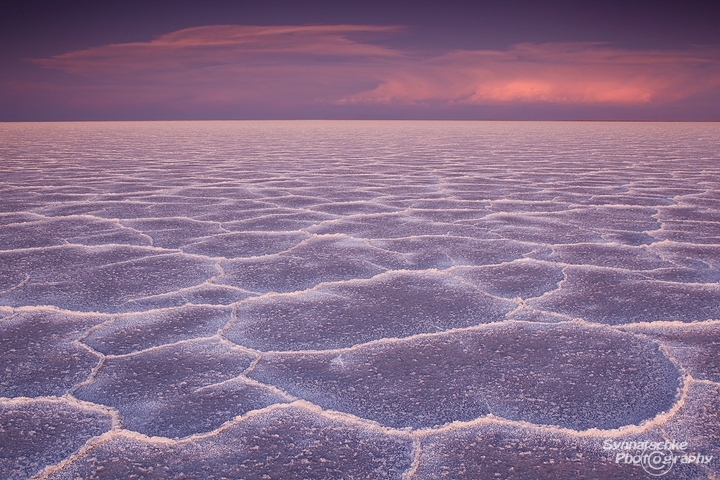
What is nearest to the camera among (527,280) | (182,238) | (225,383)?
(225,383)

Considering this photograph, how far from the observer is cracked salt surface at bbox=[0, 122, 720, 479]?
0.91m

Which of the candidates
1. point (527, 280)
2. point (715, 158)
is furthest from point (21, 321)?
point (715, 158)

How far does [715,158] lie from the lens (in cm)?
660

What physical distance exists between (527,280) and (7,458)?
1.45 m

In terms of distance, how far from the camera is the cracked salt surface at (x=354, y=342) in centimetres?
91

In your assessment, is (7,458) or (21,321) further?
(21,321)

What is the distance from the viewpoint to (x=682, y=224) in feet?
8.64

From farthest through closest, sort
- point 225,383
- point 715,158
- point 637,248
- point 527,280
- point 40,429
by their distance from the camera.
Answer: point 715,158 → point 637,248 → point 527,280 → point 225,383 → point 40,429

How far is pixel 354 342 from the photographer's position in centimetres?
134

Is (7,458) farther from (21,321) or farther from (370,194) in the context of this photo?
(370,194)

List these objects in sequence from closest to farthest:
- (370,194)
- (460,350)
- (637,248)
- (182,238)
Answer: (460,350) → (637,248) → (182,238) → (370,194)

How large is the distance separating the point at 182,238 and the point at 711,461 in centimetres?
205

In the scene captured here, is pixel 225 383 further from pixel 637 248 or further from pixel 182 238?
pixel 637 248

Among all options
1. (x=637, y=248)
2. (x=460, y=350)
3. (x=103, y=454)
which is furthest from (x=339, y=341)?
(x=637, y=248)
